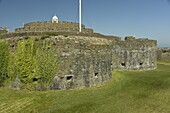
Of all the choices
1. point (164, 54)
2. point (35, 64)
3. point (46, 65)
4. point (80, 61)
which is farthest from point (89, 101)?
point (164, 54)

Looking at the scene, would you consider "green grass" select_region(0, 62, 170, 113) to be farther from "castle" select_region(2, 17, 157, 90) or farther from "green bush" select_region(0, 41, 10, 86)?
"green bush" select_region(0, 41, 10, 86)

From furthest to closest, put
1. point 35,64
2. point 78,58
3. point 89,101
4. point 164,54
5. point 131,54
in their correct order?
1. point 164,54
2. point 131,54
3. point 78,58
4. point 35,64
5. point 89,101

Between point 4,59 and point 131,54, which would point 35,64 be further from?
point 131,54

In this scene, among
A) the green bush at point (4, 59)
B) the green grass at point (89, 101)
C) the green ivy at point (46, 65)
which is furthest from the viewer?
the green bush at point (4, 59)

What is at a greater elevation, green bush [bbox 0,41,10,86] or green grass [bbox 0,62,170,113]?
green bush [bbox 0,41,10,86]

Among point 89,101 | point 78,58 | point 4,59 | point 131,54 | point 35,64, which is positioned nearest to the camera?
point 89,101

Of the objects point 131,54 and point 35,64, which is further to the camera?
point 131,54

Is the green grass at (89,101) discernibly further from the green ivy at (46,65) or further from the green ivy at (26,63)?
the green ivy at (26,63)

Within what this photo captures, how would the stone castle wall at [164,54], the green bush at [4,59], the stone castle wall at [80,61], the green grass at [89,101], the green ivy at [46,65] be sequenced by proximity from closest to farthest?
the green grass at [89,101] < the green ivy at [46,65] < the stone castle wall at [80,61] < the green bush at [4,59] < the stone castle wall at [164,54]

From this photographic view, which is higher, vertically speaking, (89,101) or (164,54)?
(164,54)

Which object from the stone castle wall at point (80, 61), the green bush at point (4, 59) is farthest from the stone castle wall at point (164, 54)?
the green bush at point (4, 59)

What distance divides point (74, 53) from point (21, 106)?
213 inches

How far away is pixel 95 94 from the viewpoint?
9.25 m

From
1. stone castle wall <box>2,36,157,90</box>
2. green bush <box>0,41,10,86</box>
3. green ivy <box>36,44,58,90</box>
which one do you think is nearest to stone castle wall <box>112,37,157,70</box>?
stone castle wall <box>2,36,157,90</box>
